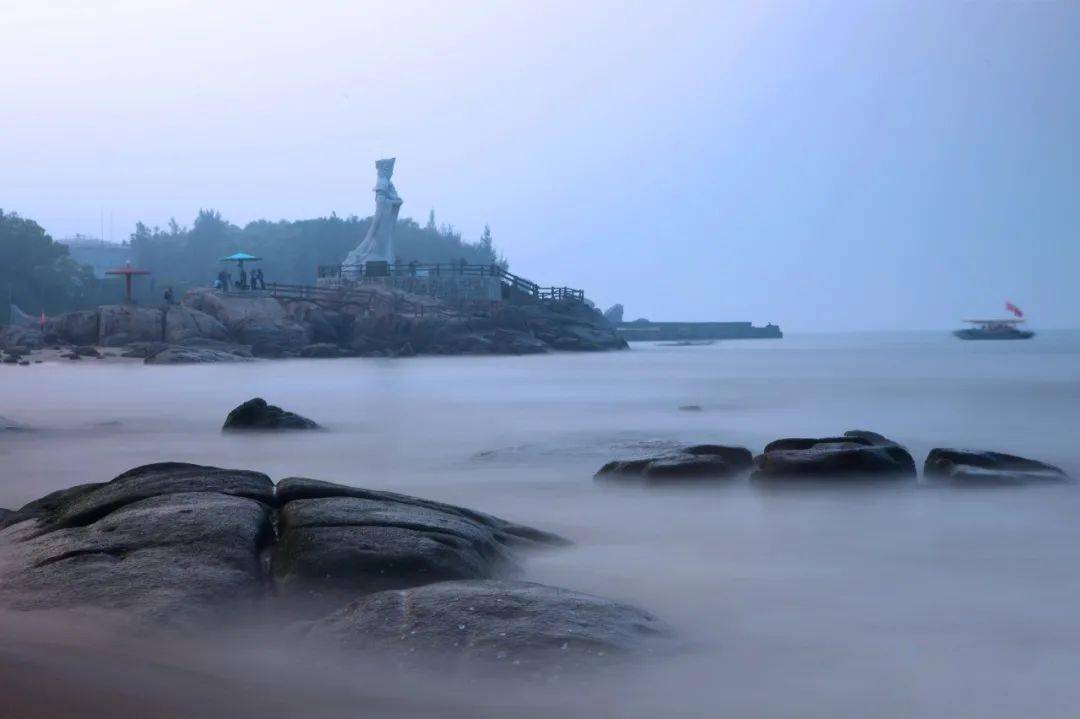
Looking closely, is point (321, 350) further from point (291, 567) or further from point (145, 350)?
point (291, 567)

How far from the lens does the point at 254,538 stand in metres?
5.79

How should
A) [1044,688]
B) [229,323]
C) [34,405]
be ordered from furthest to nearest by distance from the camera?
[229,323] < [34,405] < [1044,688]

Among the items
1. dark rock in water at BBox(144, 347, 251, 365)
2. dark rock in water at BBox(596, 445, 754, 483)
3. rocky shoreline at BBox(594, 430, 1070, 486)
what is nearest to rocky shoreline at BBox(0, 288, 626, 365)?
dark rock in water at BBox(144, 347, 251, 365)

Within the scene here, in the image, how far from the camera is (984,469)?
10.5 m

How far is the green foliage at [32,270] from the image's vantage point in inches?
2389

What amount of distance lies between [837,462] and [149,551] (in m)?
6.51

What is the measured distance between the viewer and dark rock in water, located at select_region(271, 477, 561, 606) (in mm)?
5418

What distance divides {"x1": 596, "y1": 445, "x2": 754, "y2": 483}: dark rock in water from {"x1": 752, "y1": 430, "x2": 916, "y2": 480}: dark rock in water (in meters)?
0.24

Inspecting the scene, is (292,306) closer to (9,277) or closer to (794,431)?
(9,277)

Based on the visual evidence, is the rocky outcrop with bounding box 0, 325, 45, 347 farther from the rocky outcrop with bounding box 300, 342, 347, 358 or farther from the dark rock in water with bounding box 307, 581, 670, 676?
the dark rock in water with bounding box 307, 581, 670, 676

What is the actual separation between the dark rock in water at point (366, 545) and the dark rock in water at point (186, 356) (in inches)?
1319

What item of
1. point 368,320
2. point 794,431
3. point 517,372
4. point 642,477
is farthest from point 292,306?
point 642,477

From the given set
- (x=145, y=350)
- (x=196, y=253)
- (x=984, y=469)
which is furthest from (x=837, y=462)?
(x=196, y=253)

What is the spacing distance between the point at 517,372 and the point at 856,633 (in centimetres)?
3228
